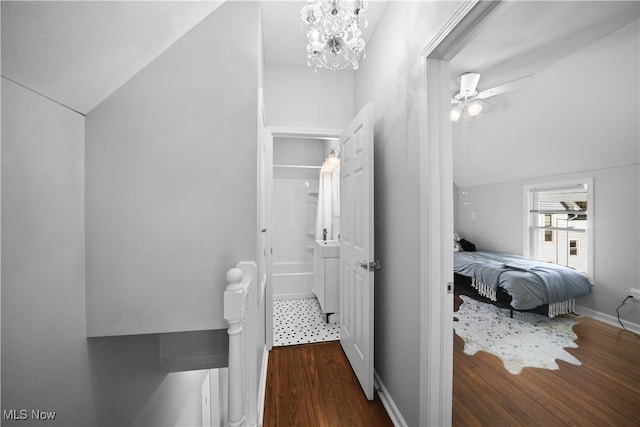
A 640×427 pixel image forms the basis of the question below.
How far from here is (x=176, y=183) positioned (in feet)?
3.88

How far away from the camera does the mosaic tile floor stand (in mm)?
2510

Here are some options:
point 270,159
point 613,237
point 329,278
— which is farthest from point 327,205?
point 613,237

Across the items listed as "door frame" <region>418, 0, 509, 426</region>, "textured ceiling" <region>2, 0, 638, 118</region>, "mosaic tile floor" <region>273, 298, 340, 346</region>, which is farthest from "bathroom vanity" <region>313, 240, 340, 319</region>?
"textured ceiling" <region>2, 0, 638, 118</region>

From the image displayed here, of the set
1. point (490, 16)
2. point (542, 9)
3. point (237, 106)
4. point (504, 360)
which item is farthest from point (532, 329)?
point (237, 106)

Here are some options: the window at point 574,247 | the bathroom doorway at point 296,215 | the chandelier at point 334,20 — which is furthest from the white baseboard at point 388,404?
the window at point 574,247

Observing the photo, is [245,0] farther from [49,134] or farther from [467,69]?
[467,69]

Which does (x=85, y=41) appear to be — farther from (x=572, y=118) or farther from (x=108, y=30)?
(x=572, y=118)

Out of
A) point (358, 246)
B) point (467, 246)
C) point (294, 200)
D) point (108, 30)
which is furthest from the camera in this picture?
point (467, 246)

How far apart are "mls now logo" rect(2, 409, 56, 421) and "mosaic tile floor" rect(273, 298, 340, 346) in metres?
1.73

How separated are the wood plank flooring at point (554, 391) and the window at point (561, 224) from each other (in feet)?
4.61

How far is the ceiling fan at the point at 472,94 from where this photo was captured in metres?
2.26

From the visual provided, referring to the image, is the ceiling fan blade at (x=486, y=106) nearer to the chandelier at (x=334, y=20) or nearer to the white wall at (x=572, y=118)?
the white wall at (x=572, y=118)

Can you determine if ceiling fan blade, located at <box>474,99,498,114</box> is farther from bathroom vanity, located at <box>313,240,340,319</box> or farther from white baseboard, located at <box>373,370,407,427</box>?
white baseboard, located at <box>373,370,407,427</box>

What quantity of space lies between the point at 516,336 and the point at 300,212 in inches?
120
